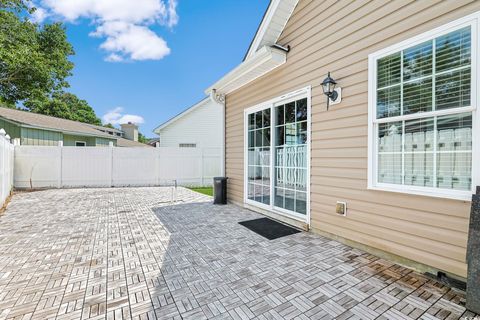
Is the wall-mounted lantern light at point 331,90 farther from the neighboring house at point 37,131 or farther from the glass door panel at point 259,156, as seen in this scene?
the neighboring house at point 37,131

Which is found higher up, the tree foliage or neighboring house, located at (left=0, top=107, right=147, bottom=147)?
the tree foliage

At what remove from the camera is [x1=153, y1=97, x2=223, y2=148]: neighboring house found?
14250 millimetres

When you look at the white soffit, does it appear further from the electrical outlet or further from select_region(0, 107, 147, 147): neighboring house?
select_region(0, 107, 147, 147): neighboring house

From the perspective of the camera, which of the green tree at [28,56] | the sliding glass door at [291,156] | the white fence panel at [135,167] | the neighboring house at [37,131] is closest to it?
the sliding glass door at [291,156]

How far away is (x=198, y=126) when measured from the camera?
14875mm

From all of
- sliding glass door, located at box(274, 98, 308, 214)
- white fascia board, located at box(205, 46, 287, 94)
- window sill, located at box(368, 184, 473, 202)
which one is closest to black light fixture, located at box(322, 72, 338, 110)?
sliding glass door, located at box(274, 98, 308, 214)

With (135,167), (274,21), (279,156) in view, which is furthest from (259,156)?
(135,167)

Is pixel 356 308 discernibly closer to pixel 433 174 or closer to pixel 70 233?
pixel 433 174

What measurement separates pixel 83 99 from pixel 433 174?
1796 inches

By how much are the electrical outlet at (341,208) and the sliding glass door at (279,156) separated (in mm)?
662

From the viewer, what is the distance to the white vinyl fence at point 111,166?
30.5 ft

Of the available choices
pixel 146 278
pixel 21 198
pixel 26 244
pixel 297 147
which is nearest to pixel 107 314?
pixel 146 278

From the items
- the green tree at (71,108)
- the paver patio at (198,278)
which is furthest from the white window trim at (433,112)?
the green tree at (71,108)

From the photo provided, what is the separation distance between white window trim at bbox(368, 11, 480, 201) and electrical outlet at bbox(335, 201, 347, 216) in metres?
0.51
